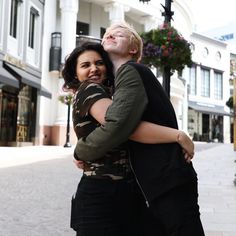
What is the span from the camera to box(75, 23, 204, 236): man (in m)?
1.57

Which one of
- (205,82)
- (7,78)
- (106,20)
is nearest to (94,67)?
(7,78)

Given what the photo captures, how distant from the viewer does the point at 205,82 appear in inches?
1992

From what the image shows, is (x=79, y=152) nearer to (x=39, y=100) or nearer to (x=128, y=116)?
(x=128, y=116)

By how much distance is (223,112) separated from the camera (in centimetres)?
5019

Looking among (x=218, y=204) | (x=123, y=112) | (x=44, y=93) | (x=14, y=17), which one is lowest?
(x=218, y=204)

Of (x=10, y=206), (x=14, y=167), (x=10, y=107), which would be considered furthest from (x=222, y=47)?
(x=10, y=206)

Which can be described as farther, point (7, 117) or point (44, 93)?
point (44, 93)

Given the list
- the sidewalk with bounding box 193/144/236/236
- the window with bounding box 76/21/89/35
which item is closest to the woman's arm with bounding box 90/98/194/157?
the sidewalk with bounding box 193/144/236/236

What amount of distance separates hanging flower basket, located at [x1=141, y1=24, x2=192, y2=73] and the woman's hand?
593 cm

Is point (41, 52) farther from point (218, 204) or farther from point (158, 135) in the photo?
point (158, 135)

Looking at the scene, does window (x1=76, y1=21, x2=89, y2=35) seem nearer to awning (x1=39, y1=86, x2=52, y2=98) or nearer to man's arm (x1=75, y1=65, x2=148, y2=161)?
awning (x1=39, y1=86, x2=52, y2=98)

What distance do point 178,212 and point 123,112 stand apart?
1.30 feet

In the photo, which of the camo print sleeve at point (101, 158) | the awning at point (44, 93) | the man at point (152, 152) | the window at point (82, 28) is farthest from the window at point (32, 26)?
the man at point (152, 152)

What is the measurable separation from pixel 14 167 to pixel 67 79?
905 cm
